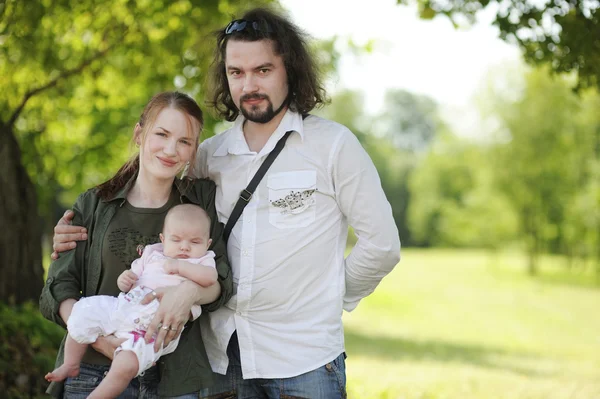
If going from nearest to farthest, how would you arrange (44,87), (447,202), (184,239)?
(184,239), (44,87), (447,202)

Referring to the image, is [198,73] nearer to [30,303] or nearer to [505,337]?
[30,303]

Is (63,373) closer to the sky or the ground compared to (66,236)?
closer to the ground

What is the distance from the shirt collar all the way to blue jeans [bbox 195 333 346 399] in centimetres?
93

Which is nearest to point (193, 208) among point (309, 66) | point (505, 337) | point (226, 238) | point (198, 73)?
point (226, 238)

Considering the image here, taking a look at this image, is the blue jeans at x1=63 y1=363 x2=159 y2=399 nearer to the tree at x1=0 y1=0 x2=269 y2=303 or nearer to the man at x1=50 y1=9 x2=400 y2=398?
the man at x1=50 y1=9 x2=400 y2=398

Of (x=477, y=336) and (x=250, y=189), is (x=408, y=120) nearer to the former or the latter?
(x=477, y=336)

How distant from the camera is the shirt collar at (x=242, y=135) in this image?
348 centimetres

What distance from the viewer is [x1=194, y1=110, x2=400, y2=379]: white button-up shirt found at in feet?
11.1

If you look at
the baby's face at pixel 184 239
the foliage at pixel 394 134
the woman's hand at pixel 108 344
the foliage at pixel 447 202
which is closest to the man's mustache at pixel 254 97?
the baby's face at pixel 184 239

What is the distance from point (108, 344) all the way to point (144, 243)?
0.50m

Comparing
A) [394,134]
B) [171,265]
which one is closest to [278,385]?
[171,265]

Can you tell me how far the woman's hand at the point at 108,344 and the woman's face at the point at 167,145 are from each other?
79 cm

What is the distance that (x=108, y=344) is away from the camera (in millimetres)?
3121

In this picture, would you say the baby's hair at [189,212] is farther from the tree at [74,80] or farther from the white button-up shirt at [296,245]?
the tree at [74,80]
